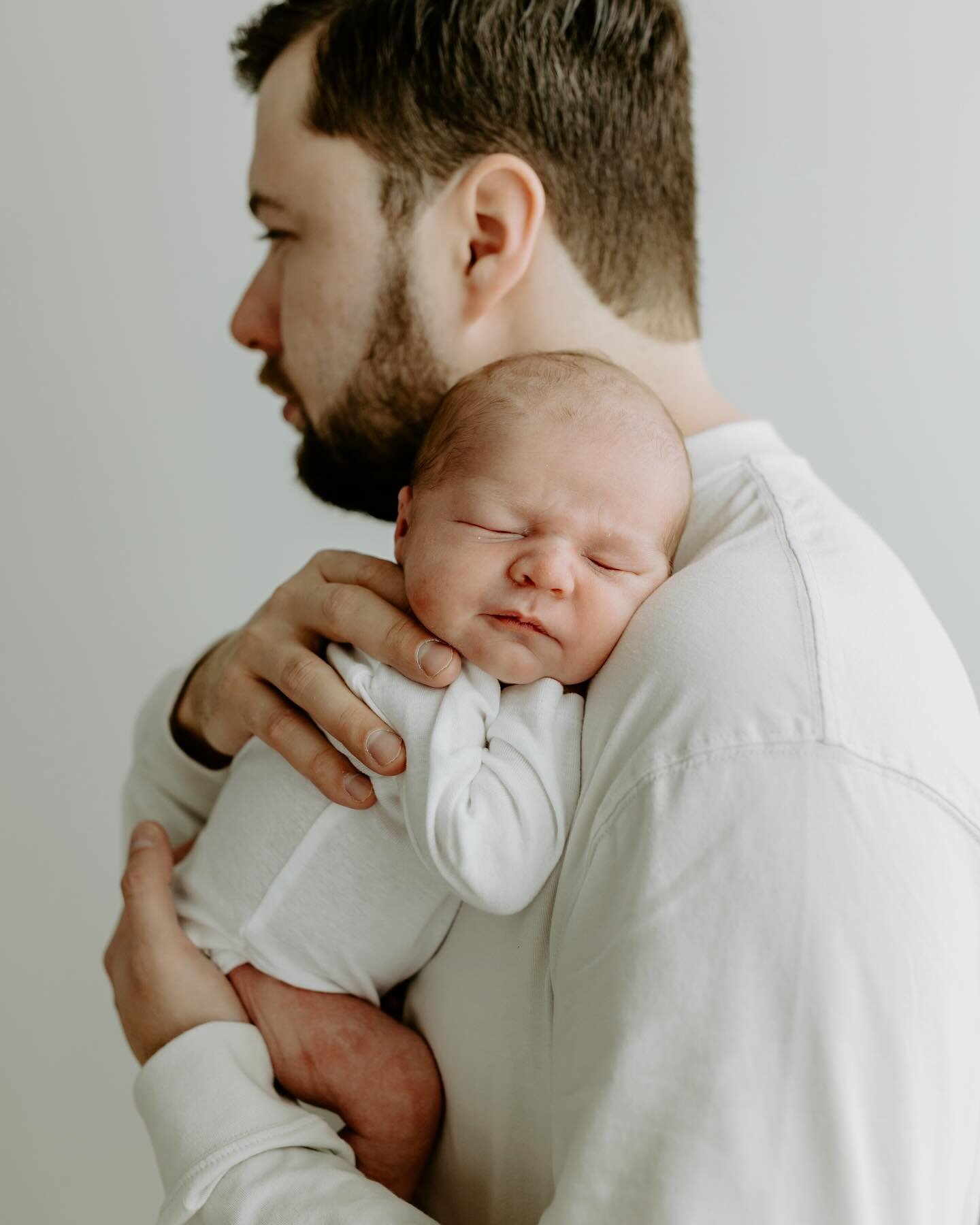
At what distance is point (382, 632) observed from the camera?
99 cm

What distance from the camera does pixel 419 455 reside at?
106cm

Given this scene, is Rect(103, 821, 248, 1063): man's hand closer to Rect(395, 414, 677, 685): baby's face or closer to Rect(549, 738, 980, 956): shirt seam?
Rect(395, 414, 677, 685): baby's face

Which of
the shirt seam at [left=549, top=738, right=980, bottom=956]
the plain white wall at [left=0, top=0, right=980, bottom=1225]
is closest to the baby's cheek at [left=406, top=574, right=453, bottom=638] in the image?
the shirt seam at [left=549, top=738, right=980, bottom=956]

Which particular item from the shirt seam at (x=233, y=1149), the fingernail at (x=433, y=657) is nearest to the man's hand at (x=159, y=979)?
the shirt seam at (x=233, y=1149)

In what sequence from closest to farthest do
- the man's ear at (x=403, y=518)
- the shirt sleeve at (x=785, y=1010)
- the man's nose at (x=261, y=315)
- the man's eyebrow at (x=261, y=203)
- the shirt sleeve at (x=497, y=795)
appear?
the shirt sleeve at (x=785, y=1010), the shirt sleeve at (x=497, y=795), the man's ear at (x=403, y=518), the man's eyebrow at (x=261, y=203), the man's nose at (x=261, y=315)

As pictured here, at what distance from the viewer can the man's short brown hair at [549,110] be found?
1272mm

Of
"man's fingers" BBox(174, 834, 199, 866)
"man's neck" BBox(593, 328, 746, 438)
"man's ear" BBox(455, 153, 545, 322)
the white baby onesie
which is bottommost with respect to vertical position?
"man's fingers" BBox(174, 834, 199, 866)

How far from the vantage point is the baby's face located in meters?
0.90

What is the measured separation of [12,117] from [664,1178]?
2.12 meters

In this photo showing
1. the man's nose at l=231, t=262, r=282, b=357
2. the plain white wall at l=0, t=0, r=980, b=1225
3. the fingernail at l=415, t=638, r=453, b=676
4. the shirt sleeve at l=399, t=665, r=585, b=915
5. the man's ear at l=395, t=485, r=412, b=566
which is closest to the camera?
the shirt sleeve at l=399, t=665, r=585, b=915

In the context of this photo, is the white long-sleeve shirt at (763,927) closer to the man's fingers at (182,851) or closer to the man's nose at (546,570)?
the man's nose at (546,570)

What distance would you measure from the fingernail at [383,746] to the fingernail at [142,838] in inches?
16.8

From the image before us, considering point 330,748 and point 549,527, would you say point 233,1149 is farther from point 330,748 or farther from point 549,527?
point 549,527

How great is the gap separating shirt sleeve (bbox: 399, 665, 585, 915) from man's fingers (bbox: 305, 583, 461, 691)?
0.11ft
